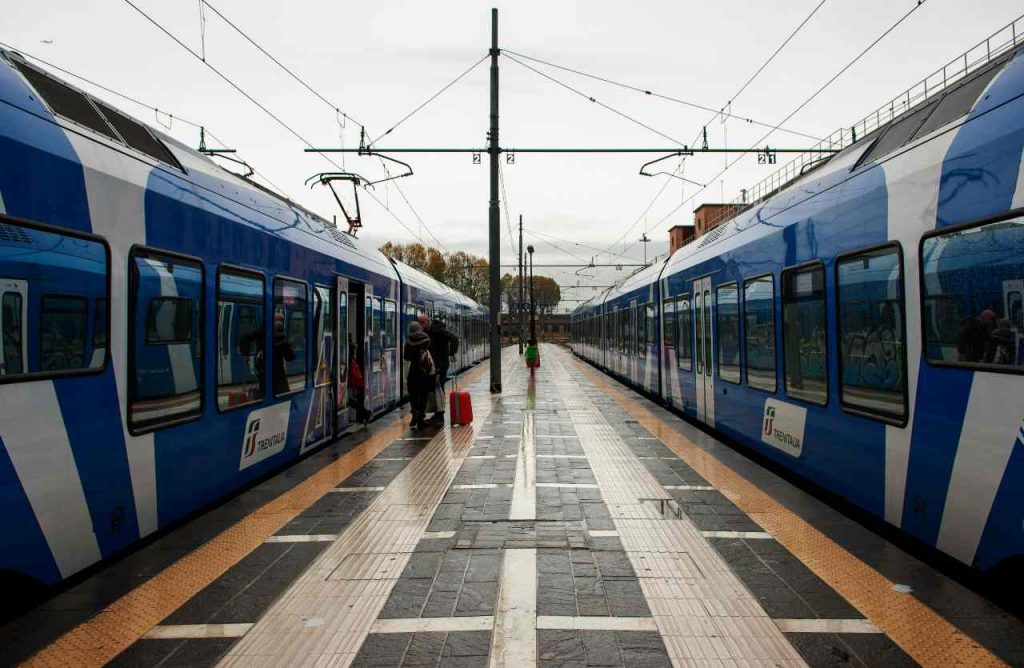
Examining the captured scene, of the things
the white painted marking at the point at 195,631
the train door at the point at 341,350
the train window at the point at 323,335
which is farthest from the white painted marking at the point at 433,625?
the train door at the point at 341,350

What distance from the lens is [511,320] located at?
9562cm

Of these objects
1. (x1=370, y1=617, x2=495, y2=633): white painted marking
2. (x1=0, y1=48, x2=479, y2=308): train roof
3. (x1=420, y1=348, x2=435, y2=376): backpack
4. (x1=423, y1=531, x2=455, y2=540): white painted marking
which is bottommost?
(x1=370, y1=617, x2=495, y2=633): white painted marking

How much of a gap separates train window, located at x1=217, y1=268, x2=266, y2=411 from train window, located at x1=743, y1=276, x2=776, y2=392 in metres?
5.47

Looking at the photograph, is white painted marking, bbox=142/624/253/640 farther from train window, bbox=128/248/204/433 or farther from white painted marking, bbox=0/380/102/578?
train window, bbox=128/248/204/433

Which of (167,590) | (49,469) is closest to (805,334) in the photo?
(167,590)

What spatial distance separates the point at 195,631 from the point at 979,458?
449cm

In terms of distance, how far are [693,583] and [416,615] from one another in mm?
1746

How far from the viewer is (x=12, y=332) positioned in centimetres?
388

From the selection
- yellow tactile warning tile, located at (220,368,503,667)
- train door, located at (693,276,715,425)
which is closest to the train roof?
yellow tactile warning tile, located at (220,368,503,667)

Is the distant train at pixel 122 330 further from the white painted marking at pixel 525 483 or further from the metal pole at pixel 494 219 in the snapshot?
the metal pole at pixel 494 219

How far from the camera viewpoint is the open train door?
10.1 metres

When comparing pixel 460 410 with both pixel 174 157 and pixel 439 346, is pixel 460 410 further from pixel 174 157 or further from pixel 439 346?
pixel 174 157

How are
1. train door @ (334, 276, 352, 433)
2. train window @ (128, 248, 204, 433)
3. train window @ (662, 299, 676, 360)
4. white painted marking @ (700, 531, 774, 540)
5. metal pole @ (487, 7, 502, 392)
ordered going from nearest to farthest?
train window @ (128, 248, 204, 433)
white painted marking @ (700, 531, 774, 540)
train door @ (334, 276, 352, 433)
train window @ (662, 299, 676, 360)
metal pole @ (487, 7, 502, 392)

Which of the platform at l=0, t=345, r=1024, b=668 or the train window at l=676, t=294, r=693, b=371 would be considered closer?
the platform at l=0, t=345, r=1024, b=668
